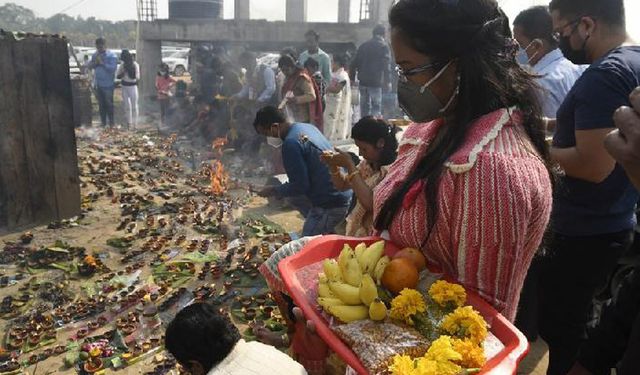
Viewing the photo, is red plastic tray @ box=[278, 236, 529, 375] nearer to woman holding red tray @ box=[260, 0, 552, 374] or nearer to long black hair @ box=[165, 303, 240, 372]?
woman holding red tray @ box=[260, 0, 552, 374]

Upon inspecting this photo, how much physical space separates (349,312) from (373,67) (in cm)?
952

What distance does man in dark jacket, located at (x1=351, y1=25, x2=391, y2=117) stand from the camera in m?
10.8

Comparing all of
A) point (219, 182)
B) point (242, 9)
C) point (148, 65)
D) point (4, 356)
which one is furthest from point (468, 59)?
point (242, 9)

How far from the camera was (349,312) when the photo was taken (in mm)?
1861

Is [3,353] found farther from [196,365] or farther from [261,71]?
[261,71]

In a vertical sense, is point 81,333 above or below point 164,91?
below

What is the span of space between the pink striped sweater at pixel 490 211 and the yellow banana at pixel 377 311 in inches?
11.7

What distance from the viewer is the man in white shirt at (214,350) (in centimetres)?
254

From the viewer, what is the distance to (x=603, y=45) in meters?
2.95

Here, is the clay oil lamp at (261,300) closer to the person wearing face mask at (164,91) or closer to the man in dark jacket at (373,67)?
the man in dark jacket at (373,67)

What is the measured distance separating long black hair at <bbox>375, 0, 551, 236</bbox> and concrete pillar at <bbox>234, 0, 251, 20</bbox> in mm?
21070

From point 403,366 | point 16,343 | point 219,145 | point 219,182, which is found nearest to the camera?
point 403,366

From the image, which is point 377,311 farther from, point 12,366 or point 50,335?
point 50,335

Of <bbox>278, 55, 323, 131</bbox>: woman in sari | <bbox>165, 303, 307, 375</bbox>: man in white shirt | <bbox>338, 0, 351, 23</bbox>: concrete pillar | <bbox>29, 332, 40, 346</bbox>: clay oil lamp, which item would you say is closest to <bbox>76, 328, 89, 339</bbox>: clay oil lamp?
<bbox>29, 332, 40, 346</bbox>: clay oil lamp
